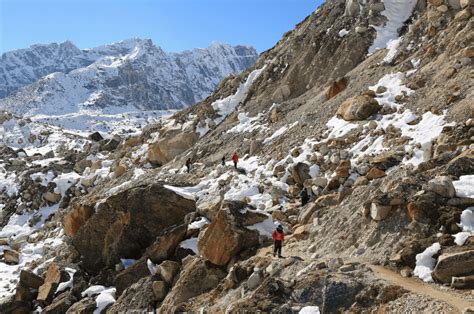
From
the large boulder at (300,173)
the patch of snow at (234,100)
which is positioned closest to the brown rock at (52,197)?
the patch of snow at (234,100)

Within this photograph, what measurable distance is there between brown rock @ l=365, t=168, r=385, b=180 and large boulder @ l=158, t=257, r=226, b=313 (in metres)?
6.58

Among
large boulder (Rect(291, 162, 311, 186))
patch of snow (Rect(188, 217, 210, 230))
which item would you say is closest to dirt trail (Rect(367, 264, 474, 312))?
patch of snow (Rect(188, 217, 210, 230))

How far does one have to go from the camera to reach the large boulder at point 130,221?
20078mm

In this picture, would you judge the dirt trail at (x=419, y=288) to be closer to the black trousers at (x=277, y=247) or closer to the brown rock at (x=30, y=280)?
the black trousers at (x=277, y=247)

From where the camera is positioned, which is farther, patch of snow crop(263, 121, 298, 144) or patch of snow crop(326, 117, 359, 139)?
patch of snow crop(263, 121, 298, 144)

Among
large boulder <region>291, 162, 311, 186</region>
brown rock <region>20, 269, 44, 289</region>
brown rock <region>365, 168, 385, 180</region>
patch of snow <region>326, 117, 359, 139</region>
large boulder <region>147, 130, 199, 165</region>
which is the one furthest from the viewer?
large boulder <region>147, 130, 199, 165</region>

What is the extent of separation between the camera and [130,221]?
20234mm

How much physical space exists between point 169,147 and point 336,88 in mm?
16750

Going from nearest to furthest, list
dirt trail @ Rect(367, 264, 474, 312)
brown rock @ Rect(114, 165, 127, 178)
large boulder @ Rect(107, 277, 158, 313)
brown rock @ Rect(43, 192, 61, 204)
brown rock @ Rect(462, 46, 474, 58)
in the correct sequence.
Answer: dirt trail @ Rect(367, 264, 474, 312), large boulder @ Rect(107, 277, 158, 313), brown rock @ Rect(462, 46, 474, 58), brown rock @ Rect(114, 165, 127, 178), brown rock @ Rect(43, 192, 61, 204)

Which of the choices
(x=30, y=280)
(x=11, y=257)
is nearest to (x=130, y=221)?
(x=30, y=280)

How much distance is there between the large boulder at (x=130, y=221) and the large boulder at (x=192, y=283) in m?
4.64

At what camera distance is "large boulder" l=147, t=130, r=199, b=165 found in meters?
39.2

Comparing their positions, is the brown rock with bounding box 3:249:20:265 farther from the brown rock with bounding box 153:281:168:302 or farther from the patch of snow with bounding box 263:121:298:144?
the patch of snow with bounding box 263:121:298:144

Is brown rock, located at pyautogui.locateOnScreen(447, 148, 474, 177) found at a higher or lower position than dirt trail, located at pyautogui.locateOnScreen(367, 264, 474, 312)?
higher
